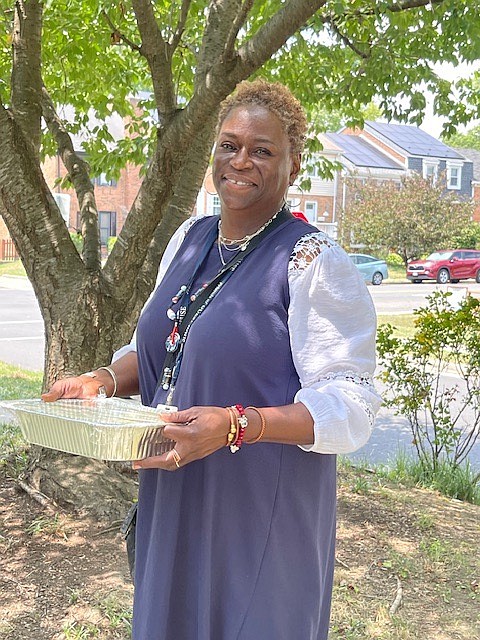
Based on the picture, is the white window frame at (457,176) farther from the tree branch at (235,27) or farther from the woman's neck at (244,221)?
the woman's neck at (244,221)

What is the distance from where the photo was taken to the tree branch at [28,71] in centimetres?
478

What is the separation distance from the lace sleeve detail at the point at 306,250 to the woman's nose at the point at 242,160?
25cm

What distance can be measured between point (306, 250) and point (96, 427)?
2.17 feet

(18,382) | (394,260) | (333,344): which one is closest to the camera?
(333,344)

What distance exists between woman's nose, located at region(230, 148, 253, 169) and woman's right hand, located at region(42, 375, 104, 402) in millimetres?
716

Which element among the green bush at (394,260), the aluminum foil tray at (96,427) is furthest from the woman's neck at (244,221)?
the green bush at (394,260)

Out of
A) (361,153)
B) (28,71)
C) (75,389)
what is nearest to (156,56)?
(28,71)

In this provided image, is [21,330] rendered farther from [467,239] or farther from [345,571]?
[467,239]

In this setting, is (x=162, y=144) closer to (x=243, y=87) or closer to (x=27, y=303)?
(x=243, y=87)

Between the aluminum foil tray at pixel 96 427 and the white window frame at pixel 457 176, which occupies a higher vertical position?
the white window frame at pixel 457 176

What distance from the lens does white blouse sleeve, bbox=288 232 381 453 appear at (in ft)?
6.01

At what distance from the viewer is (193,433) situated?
1.69 m

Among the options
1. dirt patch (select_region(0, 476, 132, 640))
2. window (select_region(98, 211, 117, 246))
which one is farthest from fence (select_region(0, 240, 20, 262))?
dirt patch (select_region(0, 476, 132, 640))

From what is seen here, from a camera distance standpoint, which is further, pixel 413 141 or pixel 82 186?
pixel 413 141
